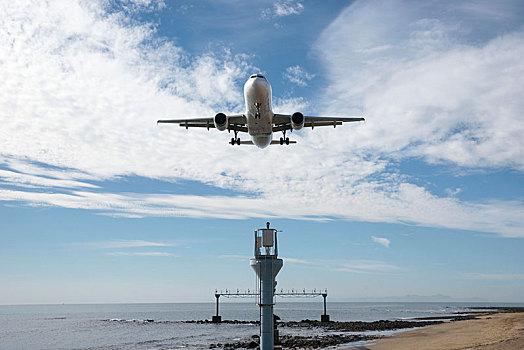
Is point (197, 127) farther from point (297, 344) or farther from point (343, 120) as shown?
point (297, 344)

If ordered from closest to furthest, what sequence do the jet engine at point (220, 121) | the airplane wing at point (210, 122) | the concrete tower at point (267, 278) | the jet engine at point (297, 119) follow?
the concrete tower at point (267, 278) → the jet engine at point (220, 121) → the jet engine at point (297, 119) → the airplane wing at point (210, 122)

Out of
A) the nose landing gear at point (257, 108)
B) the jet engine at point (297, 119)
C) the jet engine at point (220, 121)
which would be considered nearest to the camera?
the nose landing gear at point (257, 108)

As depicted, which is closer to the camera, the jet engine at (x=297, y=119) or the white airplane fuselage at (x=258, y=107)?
the white airplane fuselage at (x=258, y=107)

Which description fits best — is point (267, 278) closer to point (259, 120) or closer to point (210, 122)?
point (259, 120)

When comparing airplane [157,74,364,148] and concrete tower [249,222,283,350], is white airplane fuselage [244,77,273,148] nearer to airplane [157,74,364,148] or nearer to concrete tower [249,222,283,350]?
airplane [157,74,364,148]

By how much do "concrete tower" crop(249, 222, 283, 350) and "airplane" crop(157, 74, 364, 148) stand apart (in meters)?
14.6

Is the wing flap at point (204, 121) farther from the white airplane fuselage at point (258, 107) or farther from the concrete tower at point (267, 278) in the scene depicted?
the concrete tower at point (267, 278)

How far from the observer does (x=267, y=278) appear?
78.6 ft

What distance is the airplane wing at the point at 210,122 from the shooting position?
41.4 m

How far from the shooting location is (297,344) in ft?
173

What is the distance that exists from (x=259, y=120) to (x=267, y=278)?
675 inches

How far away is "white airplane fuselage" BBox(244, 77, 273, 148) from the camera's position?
35062 mm

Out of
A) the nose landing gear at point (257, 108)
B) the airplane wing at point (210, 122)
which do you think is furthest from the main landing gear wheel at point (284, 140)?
the nose landing gear at point (257, 108)

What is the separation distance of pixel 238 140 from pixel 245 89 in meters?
9.82
